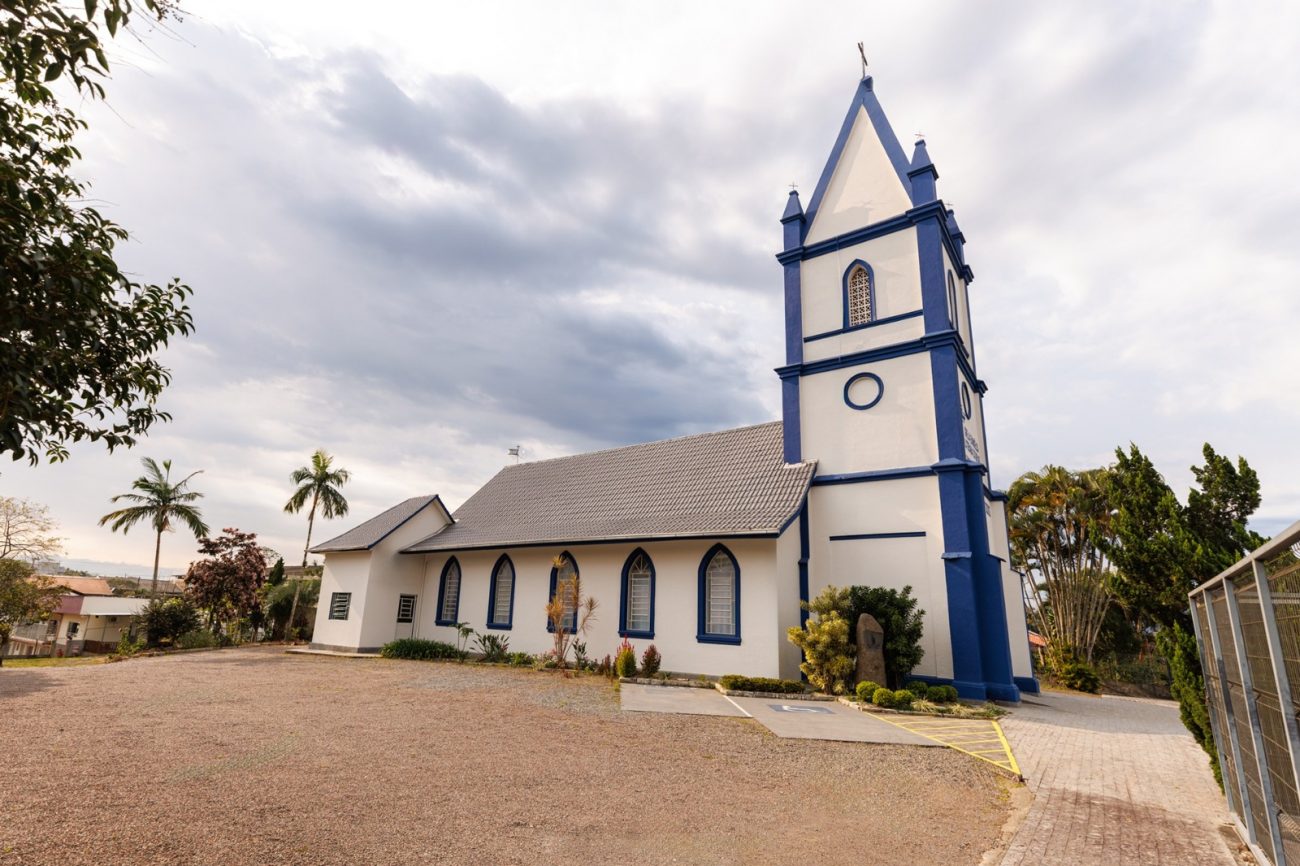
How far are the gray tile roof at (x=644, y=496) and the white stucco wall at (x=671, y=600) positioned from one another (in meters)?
0.63

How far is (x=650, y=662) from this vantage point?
1697 centimetres

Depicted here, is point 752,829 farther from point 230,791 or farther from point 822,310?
point 822,310

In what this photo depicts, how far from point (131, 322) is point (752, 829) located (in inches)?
274

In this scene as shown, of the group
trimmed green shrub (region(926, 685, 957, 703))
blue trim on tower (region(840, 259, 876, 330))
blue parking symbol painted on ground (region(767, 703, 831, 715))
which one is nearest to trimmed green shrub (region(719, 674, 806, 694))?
blue parking symbol painted on ground (region(767, 703, 831, 715))

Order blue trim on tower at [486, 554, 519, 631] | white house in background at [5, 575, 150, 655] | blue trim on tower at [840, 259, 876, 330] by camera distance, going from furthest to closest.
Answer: white house in background at [5, 575, 150, 655]
blue trim on tower at [486, 554, 519, 631]
blue trim on tower at [840, 259, 876, 330]

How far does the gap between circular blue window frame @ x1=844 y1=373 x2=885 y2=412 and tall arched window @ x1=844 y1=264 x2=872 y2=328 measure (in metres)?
1.68

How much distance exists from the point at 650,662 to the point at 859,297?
1232 centimetres

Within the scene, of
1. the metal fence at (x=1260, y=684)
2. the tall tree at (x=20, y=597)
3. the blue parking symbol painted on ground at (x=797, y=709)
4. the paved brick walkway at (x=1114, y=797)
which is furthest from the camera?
the tall tree at (x=20, y=597)

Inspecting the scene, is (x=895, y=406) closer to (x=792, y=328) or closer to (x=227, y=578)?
(x=792, y=328)

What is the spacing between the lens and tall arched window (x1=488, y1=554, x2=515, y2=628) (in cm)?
2156

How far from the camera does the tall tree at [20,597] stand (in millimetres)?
24562

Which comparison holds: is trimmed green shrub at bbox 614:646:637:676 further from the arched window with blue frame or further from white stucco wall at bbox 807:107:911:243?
white stucco wall at bbox 807:107:911:243

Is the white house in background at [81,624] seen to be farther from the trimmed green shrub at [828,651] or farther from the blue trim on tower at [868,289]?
the blue trim on tower at [868,289]

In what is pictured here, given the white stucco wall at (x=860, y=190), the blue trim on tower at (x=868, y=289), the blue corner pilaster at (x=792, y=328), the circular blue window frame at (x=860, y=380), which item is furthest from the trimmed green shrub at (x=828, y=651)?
the white stucco wall at (x=860, y=190)
